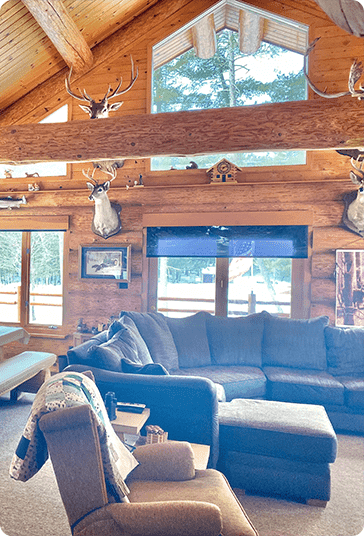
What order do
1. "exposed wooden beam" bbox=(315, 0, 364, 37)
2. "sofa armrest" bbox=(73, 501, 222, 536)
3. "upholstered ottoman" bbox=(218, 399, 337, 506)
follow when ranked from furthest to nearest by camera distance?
"upholstered ottoman" bbox=(218, 399, 337, 506) < "exposed wooden beam" bbox=(315, 0, 364, 37) < "sofa armrest" bbox=(73, 501, 222, 536)

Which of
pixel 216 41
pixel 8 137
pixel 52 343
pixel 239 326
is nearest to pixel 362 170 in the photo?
pixel 239 326

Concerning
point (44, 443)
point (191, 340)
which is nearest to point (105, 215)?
point (191, 340)

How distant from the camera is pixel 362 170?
15.3 feet

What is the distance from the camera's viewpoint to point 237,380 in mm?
3922

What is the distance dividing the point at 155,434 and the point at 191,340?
1934 millimetres

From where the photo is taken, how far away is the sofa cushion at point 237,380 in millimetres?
3857

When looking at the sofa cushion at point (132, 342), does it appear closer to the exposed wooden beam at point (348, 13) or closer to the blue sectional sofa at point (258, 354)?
the blue sectional sofa at point (258, 354)

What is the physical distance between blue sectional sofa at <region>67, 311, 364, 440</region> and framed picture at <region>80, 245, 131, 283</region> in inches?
46.2

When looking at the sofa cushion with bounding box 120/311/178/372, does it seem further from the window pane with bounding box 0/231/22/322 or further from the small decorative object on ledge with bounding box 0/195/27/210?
the small decorative object on ledge with bounding box 0/195/27/210

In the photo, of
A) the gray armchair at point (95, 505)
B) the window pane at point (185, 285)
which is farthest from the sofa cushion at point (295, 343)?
the gray armchair at point (95, 505)

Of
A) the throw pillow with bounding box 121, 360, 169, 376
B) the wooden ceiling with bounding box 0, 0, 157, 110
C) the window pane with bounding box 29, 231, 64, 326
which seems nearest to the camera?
the throw pillow with bounding box 121, 360, 169, 376

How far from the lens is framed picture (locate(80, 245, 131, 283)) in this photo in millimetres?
5547

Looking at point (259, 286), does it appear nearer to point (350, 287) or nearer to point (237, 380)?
point (350, 287)

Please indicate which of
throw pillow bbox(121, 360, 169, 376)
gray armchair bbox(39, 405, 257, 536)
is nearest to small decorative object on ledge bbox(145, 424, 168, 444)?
throw pillow bbox(121, 360, 169, 376)
